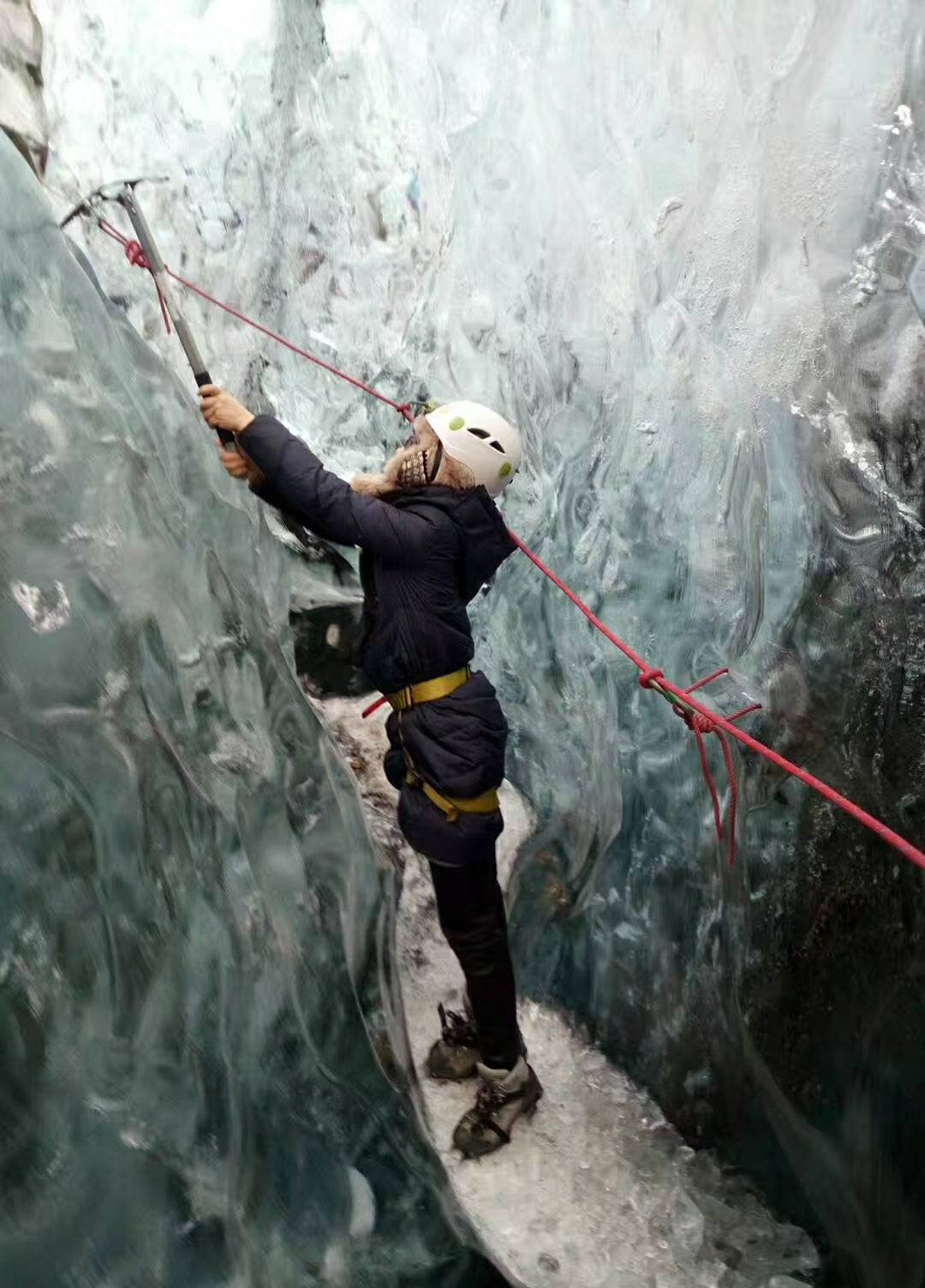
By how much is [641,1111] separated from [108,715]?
6.30 feet

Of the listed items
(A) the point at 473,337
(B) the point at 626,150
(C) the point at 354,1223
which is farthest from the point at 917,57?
(C) the point at 354,1223

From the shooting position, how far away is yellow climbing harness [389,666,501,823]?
2.48 metres

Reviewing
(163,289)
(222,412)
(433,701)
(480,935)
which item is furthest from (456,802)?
(163,289)

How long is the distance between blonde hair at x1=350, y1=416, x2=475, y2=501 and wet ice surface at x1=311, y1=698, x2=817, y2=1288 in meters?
1.30

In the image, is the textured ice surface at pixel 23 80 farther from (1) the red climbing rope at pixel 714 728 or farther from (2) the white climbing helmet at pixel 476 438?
(2) the white climbing helmet at pixel 476 438

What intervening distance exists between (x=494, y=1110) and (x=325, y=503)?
1.63 meters

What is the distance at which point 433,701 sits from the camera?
2486 millimetres

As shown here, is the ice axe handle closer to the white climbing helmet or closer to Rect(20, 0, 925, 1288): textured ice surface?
the white climbing helmet

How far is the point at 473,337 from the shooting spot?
3330 mm

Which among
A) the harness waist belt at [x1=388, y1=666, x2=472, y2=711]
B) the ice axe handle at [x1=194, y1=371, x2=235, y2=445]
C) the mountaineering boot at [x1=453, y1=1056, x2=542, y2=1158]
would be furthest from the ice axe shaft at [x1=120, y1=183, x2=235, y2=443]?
the mountaineering boot at [x1=453, y1=1056, x2=542, y2=1158]

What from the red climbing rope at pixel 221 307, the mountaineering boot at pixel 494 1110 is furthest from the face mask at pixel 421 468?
the mountaineering boot at pixel 494 1110

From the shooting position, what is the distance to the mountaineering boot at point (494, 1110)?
2.76 meters

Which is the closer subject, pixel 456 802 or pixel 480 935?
pixel 456 802

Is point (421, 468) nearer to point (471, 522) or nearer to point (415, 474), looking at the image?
point (415, 474)
